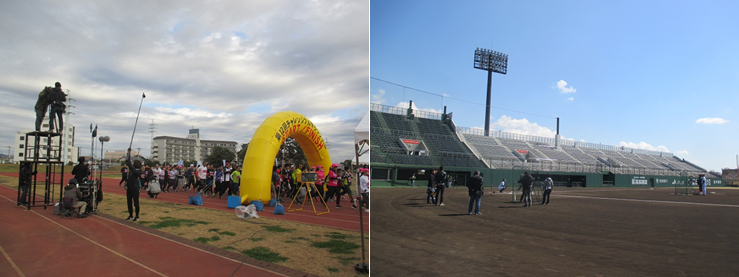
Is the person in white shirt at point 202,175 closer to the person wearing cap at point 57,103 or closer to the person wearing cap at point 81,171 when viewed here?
the person wearing cap at point 81,171

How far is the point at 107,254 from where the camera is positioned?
20.5 feet

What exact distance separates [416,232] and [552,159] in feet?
164

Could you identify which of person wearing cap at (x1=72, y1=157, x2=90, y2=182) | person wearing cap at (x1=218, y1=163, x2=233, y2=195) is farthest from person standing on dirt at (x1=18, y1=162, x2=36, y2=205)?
person wearing cap at (x1=218, y1=163, x2=233, y2=195)

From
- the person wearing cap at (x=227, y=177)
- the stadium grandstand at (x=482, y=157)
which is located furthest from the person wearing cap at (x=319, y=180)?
the stadium grandstand at (x=482, y=157)

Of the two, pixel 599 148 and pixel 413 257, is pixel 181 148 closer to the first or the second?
pixel 599 148

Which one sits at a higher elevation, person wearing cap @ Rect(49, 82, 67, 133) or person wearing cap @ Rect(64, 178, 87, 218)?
person wearing cap @ Rect(49, 82, 67, 133)

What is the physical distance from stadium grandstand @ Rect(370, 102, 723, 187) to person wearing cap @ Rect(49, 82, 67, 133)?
21940mm

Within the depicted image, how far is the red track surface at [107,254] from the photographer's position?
5434 mm

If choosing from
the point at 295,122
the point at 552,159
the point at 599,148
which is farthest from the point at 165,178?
the point at 599,148

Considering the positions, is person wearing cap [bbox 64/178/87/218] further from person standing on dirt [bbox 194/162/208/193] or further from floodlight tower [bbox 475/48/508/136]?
floodlight tower [bbox 475/48/508/136]

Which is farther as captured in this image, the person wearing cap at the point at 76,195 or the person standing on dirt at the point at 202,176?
the person standing on dirt at the point at 202,176

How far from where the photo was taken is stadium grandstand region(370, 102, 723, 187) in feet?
111

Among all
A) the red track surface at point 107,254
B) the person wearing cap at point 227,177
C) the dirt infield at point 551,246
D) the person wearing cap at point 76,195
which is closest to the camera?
the red track surface at point 107,254

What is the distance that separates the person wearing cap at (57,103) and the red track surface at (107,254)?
2846 mm
